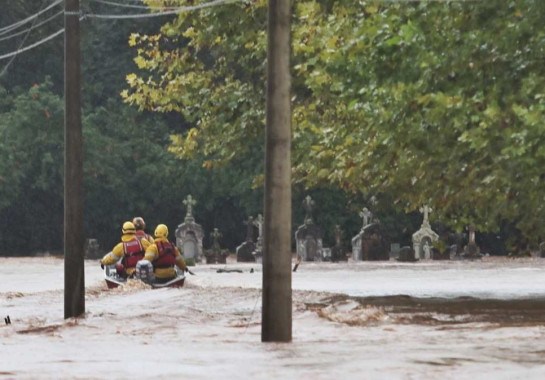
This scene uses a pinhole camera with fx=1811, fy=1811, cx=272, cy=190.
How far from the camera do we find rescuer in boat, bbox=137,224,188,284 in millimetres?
38000

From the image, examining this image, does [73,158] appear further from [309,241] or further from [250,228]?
[250,228]

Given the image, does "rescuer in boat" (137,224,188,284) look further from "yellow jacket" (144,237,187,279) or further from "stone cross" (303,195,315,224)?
"stone cross" (303,195,315,224)

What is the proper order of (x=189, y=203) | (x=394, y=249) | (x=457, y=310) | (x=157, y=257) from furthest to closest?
(x=394, y=249) < (x=189, y=203) < (x=157, y=257) < (x=457, y=310)

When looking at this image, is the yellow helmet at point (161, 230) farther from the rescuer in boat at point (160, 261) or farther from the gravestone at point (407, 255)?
the gravestone at point (407, 255)

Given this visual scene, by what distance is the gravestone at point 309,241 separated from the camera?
70.2 metres

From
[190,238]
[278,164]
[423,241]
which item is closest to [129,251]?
[278,164]

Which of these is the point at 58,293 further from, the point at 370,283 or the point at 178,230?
the point at 178,230

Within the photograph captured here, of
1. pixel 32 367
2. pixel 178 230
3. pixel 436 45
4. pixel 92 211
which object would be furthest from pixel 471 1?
pixel 92 211

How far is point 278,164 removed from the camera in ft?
71.3

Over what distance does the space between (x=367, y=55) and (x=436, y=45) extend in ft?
4.39

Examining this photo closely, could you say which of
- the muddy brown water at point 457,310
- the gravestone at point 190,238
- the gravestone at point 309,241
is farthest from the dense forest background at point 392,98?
the gravestone at point 309,241

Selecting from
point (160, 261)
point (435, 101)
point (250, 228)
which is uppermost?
point (435, 101)

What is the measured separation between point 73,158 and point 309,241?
43163 millimetres

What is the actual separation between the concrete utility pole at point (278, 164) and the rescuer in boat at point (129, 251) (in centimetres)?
1675
